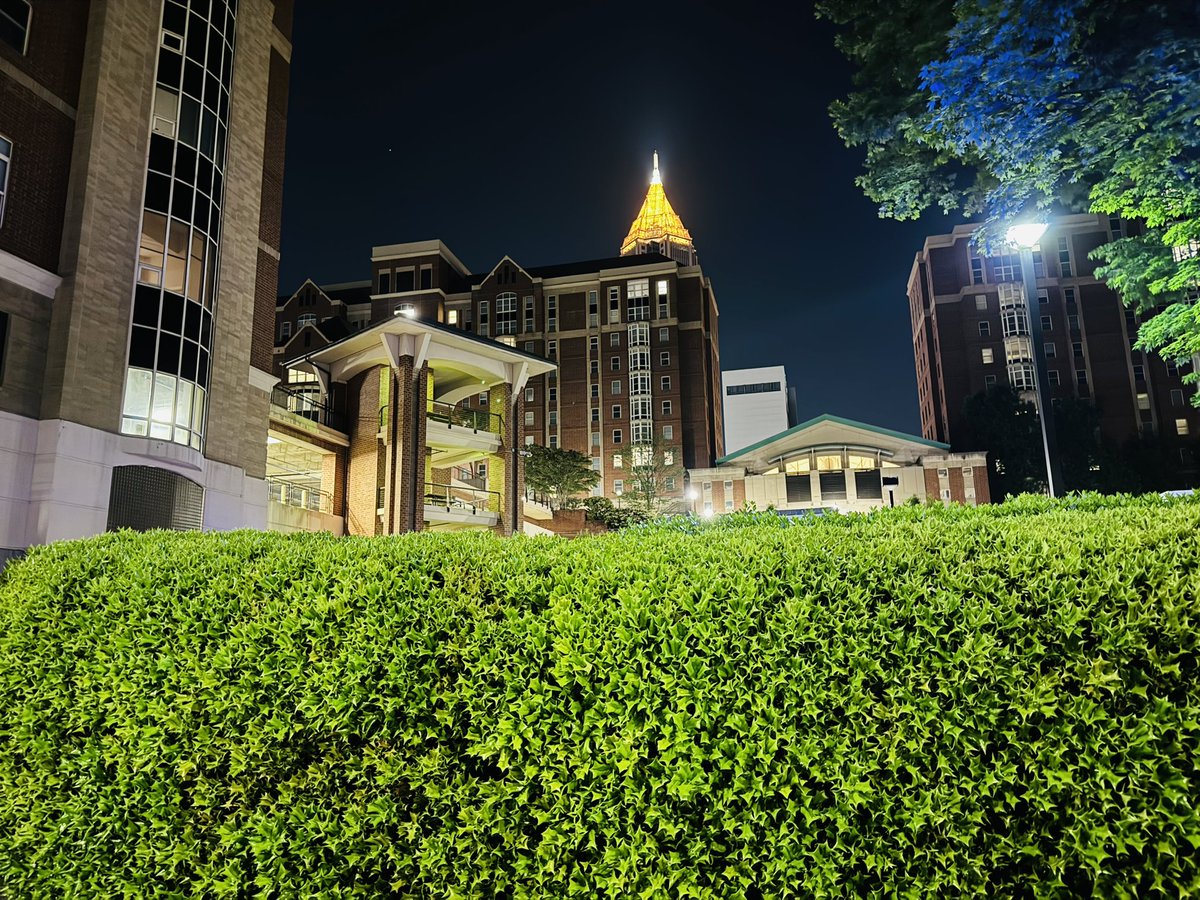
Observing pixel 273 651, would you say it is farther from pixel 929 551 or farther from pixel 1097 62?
pixel 1097 62

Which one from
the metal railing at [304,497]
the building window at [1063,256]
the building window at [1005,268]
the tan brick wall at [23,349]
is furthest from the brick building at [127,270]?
the building window at [1063,256]

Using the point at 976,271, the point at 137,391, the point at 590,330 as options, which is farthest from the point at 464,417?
the point at 976,271

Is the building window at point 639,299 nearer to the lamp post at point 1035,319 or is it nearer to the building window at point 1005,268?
the building window at point 1005,268

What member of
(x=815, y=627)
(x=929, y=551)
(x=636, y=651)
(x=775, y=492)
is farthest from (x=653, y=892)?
(x=775, y=492)

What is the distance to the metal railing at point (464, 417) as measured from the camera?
3798 centimetres

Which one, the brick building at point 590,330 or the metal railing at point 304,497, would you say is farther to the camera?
the brick building at point 590,330

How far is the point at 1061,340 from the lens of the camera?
74.0m

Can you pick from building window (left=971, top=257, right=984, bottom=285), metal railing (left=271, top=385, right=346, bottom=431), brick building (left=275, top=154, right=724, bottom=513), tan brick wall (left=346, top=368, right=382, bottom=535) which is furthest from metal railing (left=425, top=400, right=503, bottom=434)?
building window (left=971, top=257, right=984, bottom=285)

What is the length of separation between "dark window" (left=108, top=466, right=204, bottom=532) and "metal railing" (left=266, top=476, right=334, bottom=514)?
9.35 m

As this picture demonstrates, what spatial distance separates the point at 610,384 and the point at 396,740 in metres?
79.0

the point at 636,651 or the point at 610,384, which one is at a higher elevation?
the point at 610,384

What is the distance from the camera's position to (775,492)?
60844 millimetres

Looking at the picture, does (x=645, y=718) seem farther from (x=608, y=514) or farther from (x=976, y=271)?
(x=976, y=271)

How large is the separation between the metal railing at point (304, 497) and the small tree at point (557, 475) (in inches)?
1084
